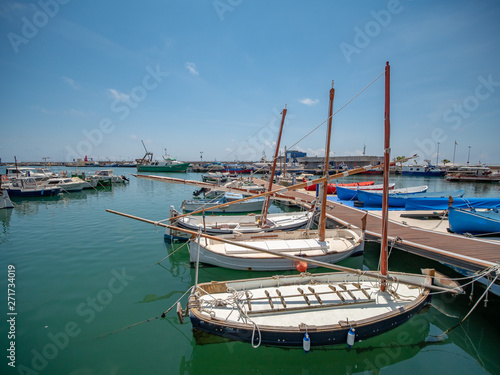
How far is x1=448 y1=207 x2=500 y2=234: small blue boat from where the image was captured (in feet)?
43.4

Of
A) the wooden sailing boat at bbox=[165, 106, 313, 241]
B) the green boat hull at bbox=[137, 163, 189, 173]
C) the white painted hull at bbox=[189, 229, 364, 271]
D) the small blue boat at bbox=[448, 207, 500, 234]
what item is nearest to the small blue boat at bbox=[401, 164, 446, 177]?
the small blue boat at bbox=[448, 207, 500, 234]

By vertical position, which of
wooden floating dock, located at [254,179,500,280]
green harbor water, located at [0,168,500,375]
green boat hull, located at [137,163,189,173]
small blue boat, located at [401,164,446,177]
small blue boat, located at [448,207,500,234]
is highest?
small blue boat, located at [401,164,446,177]

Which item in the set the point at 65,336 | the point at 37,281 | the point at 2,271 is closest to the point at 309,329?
the point at 65,336

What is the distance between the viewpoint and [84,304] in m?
9.78

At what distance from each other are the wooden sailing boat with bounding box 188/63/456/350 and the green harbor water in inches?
31.8

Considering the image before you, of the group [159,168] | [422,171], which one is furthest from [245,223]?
[422,171]

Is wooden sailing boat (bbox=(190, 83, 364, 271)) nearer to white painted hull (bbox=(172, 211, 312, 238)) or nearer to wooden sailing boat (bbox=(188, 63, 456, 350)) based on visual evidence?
white painted hull (bbox=(172, 211, 312, 238))

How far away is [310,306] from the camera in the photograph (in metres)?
7.32

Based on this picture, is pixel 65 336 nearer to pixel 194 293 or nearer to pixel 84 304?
pixel 84 304

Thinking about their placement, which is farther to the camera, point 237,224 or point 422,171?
point 422,171

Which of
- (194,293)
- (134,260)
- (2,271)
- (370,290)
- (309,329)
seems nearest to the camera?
(309,329)

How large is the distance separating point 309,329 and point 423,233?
12307 millimetres

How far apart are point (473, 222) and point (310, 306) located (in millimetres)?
13042

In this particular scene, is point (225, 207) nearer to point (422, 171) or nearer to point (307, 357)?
point (307, 357)
